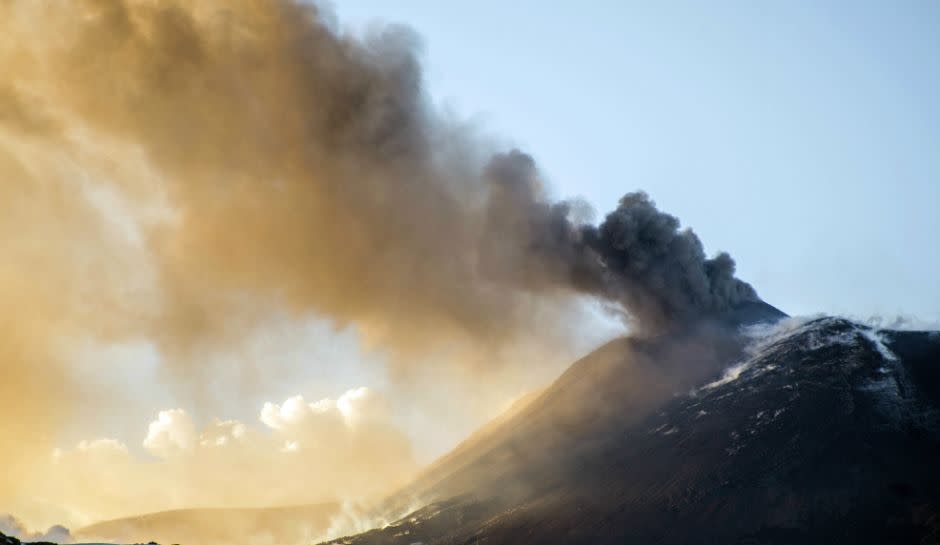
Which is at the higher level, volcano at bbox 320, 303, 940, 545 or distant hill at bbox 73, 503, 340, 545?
distant hill at bbox 73, 503, 340, 545

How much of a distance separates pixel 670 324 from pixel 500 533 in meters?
41.6

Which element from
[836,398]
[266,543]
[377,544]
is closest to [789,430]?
[836,398]

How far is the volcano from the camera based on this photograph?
51.3 metres

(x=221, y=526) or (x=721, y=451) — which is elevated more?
(x=221, y=526)

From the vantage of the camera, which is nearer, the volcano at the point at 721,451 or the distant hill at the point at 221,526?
the volcano at the point at 721,451

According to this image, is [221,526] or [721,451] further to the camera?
[221,526]

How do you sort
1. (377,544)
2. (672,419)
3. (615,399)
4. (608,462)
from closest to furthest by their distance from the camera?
(377,544) < (608,462) < (672,419) < (615,399)

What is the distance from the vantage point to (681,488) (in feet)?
191

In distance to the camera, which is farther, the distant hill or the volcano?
the distant hill

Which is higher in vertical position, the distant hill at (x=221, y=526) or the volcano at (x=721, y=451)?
the distant hill at (x=221, y=526)

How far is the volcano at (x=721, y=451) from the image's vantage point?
5134 centimetres

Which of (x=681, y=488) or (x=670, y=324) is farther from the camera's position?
(x=670, y=324)

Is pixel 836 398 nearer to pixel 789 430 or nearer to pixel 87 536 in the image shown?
pixel 789 430

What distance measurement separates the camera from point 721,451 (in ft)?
203
